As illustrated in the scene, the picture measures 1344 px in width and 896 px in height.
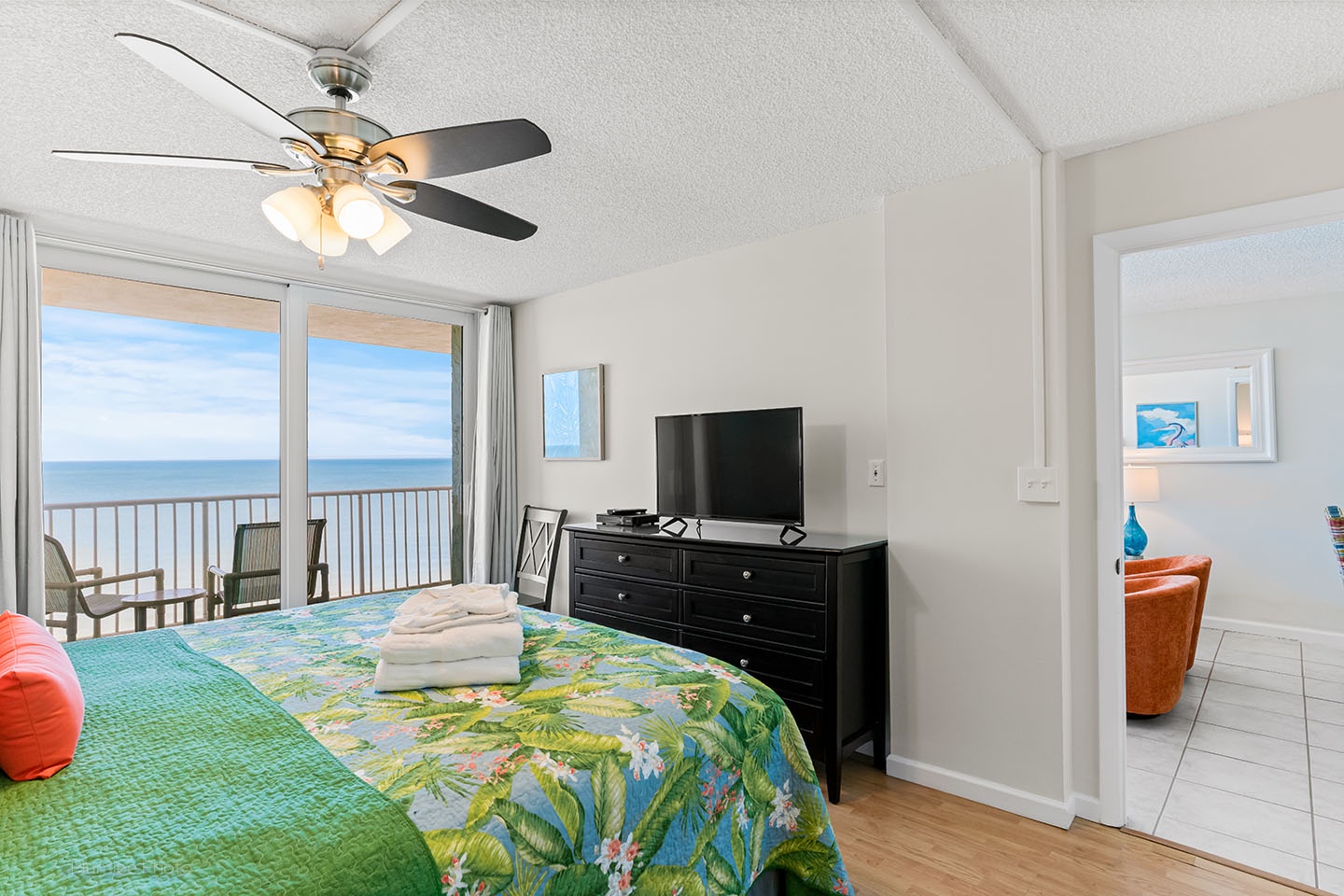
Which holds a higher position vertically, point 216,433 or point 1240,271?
point 1240,271

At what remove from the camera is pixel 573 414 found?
4656mm

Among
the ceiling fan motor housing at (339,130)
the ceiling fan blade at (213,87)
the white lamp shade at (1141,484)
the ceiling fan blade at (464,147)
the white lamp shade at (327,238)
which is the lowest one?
the white lamp shade at (1141,484)

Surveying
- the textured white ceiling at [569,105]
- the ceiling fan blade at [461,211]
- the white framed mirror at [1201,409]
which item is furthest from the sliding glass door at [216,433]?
the white framed mirror at [1201,409]

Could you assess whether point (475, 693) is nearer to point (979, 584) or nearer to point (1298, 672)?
point (979, 584)

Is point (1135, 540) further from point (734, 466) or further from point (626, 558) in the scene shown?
point (626, 558)

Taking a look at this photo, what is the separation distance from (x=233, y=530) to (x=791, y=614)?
10.4 feet

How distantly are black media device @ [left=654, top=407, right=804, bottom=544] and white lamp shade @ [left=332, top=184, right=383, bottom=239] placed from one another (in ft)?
6.11

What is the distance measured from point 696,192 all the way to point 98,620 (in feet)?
12.0

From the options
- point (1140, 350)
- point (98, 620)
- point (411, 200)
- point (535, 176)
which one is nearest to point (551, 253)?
point (535, 176)

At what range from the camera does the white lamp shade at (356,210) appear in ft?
6.21

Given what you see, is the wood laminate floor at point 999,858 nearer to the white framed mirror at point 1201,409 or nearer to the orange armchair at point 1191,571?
the orange armchair at point 1191,571

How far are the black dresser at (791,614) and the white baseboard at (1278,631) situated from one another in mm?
3920

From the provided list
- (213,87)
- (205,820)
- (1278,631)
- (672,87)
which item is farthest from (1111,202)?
(1278,631)

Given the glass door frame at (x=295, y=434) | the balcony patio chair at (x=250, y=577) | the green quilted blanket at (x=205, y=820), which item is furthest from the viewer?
the glass door frame at (x=295, y=434)
